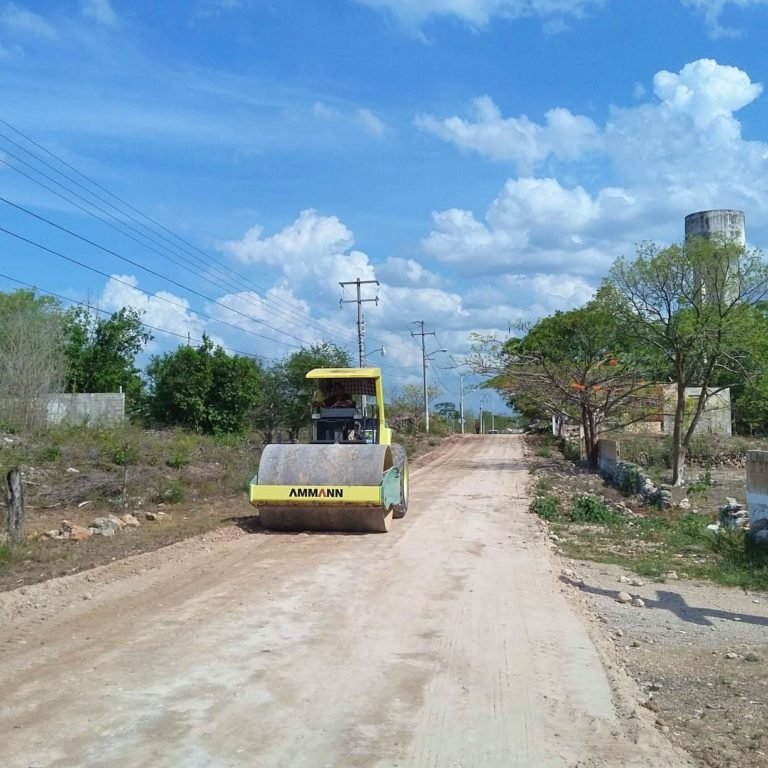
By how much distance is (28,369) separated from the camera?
94.7ft

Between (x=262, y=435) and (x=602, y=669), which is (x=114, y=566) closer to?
(x=602, y=669)

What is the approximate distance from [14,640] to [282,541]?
6358 millimetres

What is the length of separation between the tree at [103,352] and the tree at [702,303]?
27.2m

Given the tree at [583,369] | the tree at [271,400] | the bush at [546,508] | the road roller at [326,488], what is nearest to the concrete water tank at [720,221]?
the tree at [583,369]

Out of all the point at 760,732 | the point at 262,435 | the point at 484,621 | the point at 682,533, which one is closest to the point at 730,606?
the point at 484,621

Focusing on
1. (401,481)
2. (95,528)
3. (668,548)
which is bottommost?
(668,548)

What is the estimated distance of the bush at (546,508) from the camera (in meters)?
18.8

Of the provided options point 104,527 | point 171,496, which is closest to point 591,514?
point 171,496

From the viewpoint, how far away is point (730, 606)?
1026 cm

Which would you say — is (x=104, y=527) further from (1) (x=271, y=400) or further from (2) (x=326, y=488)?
(1) (x=271, y=400)

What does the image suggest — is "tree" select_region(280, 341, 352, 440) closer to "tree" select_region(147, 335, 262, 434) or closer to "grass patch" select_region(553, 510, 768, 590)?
"tree" select_region(147, 335, 262, 434)

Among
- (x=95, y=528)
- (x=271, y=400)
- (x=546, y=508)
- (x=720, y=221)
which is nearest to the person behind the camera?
(x=95, y=528)

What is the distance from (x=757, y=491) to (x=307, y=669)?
33.4ft

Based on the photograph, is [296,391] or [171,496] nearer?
[171,496]
